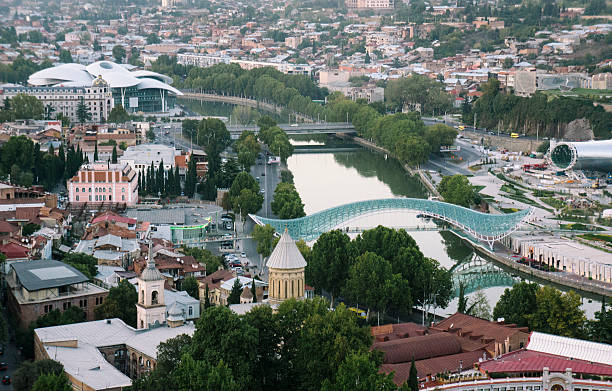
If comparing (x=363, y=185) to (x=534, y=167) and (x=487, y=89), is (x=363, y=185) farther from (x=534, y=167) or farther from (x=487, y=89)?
(x=487, y=89)

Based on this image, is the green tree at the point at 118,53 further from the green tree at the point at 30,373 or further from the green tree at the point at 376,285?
the green tree at the point at 30,373

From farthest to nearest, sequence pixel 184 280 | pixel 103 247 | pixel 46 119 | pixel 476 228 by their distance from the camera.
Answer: pixel 46 119 → pixel 476 228 → pixel 103 247 → pixel 184 280

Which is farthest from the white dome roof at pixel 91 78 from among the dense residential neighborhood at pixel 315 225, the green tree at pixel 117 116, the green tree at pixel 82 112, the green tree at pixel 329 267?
the green tree at pixel 329 267

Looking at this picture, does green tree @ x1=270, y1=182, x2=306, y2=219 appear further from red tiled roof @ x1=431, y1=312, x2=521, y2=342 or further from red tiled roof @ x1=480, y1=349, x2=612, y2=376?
red tiled roof @ x1=480, y1=349, x2=612, y2=376

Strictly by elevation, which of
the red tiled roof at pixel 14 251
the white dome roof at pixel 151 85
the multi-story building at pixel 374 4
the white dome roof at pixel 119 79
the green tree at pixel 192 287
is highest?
the multi-story building at pixel 374 4

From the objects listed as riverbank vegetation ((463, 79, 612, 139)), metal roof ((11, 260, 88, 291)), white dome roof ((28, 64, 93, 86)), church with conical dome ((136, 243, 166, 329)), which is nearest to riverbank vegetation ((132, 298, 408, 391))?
church with conical dome ((136, 243, 166, 329))

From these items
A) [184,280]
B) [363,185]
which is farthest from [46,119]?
[184,280]

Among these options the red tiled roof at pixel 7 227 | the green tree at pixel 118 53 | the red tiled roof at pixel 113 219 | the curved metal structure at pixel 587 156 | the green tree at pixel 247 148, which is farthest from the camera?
the green tree at pixel 118 53
